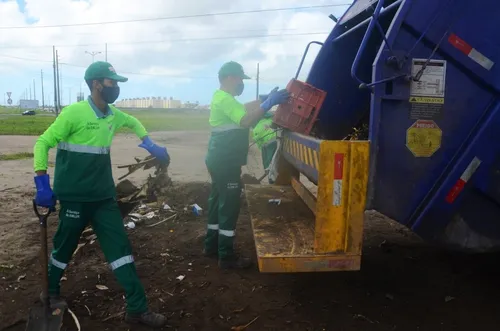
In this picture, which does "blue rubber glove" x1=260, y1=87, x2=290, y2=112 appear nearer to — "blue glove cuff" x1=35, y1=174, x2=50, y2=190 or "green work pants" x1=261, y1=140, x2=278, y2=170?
"green work pants" x1=261, y1=140, x2=278, y2=170

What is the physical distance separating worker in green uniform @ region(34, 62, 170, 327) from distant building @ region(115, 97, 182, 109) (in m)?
84.1

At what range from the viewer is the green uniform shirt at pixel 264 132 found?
15.5ft

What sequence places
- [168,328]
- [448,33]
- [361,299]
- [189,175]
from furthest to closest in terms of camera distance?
[189,175]
[361,299]
[168,328]
[448,33]

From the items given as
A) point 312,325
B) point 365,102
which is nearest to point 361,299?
point 312,325

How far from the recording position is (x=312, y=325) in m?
3.14

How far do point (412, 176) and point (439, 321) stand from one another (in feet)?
3.50

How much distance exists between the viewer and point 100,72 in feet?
10.8

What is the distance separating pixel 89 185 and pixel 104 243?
0.42 meters

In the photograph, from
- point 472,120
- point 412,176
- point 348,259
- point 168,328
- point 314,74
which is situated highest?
point 314,74

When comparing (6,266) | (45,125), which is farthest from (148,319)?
(45,125)

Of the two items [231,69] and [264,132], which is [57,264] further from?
[264,132]

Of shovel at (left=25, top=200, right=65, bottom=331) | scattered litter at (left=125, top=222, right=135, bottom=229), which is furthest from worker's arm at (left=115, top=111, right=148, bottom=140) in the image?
scattered litter at (left=125, top=222, right=135, bottom=229)

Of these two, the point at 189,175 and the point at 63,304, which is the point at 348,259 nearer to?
the point at 63,304

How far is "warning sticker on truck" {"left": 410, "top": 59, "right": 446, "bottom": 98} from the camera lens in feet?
9.21
